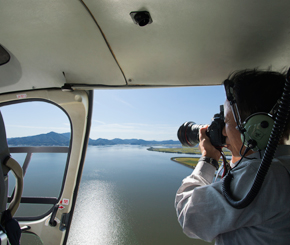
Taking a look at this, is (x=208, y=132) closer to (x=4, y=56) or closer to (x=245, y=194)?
(x=245, y=194)

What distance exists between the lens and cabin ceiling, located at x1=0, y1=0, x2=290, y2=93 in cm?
65

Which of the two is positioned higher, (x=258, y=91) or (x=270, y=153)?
(x=258, y=91)

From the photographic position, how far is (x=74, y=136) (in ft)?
5.64

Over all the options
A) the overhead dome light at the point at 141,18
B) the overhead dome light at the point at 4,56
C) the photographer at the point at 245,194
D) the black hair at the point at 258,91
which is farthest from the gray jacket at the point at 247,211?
the overhead dome light at the point at 4,56

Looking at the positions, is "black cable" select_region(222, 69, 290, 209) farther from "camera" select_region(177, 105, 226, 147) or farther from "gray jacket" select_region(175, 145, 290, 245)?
"camera" select_region(177, 105, 226, 147)

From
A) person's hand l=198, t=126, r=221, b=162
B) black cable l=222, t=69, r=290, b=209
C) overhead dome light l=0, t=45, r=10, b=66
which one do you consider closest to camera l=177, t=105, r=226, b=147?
person's hand l=198, t=126, r=221, b=162

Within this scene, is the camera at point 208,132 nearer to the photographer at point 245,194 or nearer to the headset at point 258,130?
the photographer at point 245,194

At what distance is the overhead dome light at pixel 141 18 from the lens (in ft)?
2.18

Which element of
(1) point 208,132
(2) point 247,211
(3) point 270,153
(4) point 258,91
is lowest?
(2) point 247,211

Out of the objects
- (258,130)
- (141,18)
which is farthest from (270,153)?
(141,18)

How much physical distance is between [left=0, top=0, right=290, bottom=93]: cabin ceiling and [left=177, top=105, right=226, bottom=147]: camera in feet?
1.16

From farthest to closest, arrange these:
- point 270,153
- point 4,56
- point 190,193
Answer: point 4,56
point 190,193
point 270,153

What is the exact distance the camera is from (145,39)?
827 millimetres

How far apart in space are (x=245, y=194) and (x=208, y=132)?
0.39m
